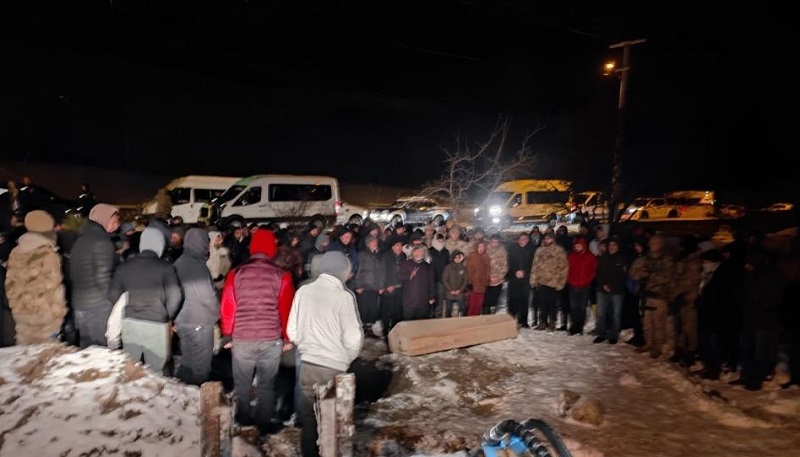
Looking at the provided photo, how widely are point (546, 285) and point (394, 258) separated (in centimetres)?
283

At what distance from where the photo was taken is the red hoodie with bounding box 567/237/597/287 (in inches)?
359

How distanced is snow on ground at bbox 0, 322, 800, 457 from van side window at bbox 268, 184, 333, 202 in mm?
11990

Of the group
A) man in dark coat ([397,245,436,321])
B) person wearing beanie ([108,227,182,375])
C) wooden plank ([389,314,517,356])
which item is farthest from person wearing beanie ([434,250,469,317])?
person wearing beanie ([108,227,182,375])

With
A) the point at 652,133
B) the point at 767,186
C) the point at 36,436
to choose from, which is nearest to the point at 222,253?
the point at 36,436

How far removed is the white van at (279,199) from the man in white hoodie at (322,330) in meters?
13.6

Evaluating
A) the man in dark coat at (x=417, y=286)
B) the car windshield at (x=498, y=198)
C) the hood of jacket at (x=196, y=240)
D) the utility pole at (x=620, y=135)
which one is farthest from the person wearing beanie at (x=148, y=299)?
the car windshield at (x=498, y=198)

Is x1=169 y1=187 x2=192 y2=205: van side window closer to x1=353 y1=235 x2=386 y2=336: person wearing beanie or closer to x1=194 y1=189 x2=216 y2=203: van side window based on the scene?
x1=194 y1=189 x2=216 y2=203: van side window

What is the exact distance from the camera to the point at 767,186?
27188 mm

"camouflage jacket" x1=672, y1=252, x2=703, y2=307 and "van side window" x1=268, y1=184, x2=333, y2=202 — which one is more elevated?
"van side window" x1=268, y1=184, x2=333, y2=202

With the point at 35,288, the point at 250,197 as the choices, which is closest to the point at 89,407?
the point at 35,288

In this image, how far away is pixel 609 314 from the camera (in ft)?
29.7

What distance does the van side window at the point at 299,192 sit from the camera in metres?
19.5

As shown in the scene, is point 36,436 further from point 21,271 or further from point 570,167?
point 570,167

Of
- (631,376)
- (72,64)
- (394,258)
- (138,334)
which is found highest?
(72,64)
